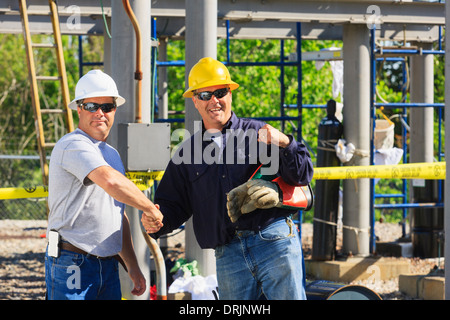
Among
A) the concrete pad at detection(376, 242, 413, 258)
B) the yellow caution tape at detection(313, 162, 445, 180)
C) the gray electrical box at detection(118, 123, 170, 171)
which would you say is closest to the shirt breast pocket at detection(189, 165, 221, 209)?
the gray electrical box at detection(118, 123, 170, 171)

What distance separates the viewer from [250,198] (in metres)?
3.98

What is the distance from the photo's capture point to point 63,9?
31.2 feet

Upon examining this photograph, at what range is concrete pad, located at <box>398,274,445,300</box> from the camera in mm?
8266

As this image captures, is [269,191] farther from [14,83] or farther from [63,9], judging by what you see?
[14,83]

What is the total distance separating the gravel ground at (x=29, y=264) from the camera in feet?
29.6

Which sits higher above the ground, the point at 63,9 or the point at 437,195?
the point at 63,9

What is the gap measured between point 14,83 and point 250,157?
2560cm

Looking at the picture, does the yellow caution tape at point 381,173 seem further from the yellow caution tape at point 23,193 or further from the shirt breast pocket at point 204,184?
the shirt breast pocket at point 204,184

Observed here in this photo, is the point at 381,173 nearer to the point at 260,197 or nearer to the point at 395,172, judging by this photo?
the point at 395,172

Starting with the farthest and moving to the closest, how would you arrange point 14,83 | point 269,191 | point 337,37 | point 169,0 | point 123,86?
point 14,83
point 337,37
point 169,0
point 123,86
point 269,191

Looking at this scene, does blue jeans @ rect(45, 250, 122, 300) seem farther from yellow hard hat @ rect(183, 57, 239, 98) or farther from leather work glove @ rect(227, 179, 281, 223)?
yellow hard hat @ rect(183, 57, 239, 98)

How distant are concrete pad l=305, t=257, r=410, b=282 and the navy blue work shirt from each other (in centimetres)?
591
